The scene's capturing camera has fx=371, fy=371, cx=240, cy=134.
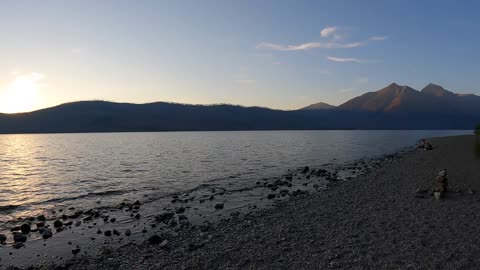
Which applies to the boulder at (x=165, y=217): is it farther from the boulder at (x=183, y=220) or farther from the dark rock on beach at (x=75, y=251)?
the dark rock on beach at (x=75, y=251)

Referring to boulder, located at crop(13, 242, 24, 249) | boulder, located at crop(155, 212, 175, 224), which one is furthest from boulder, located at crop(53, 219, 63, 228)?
boulder, located at crop(155, 212, 175, 224)

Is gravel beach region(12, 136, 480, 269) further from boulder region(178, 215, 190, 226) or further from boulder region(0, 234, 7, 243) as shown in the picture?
boulder region(0, 234, 7, 243)

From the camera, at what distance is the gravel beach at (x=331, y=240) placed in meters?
12.0

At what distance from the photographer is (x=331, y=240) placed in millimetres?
14203

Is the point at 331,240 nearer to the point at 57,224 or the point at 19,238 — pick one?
the point at 19,238

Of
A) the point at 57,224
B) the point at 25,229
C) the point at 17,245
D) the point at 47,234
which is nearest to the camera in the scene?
the point at 17,245

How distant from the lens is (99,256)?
49.1ft

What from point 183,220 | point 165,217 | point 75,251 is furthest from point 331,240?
point 165,217

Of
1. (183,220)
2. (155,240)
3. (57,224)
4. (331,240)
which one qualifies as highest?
(331,240)

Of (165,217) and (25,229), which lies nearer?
(25,229)

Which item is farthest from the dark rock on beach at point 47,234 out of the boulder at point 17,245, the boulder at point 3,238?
the boulder at point 3,238

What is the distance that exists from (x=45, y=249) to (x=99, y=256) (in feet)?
10.9

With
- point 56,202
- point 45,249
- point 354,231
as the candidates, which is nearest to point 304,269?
point 354,231

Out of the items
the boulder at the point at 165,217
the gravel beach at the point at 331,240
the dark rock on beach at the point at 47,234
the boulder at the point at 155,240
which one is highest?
the gravel beach at the point at 331,240
